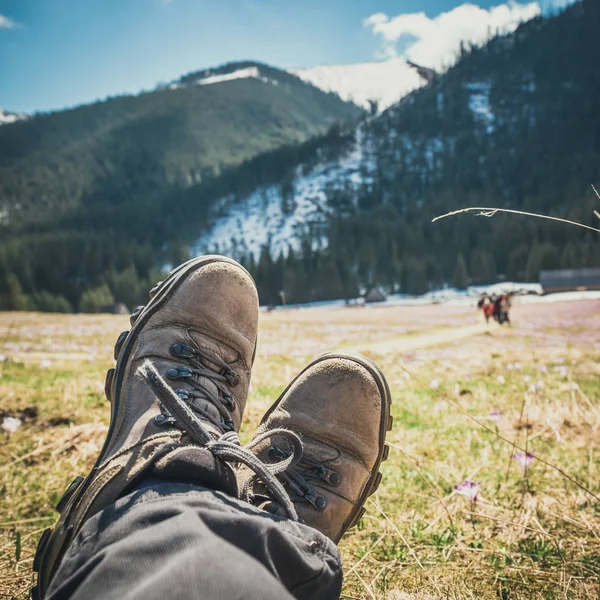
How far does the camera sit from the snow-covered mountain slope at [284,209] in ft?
391

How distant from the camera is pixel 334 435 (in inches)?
63.7

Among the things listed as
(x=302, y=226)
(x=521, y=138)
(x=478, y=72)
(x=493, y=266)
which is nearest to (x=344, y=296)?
(x=493, y=266)

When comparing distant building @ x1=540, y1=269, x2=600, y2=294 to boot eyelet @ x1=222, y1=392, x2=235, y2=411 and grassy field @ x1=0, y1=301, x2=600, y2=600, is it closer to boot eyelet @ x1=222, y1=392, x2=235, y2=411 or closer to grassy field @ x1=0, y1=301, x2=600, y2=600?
grassy field @ x1=0, y1=301, x2=600, y2=600

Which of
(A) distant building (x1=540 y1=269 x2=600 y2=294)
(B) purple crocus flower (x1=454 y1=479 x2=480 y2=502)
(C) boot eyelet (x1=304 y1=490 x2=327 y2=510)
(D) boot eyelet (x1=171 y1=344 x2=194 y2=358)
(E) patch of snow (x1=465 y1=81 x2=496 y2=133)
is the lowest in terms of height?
(A) distant building (x1=540 y1=269 x2=600 y2=294)

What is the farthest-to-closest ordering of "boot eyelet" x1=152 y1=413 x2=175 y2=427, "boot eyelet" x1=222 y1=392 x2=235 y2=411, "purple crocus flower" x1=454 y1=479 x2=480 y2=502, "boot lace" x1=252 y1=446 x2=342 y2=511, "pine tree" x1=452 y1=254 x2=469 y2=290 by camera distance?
"pine tree" x1=452 y1=254 x2=469 y2=290, "boot eyelet" x1=222 y1=392 x2=235 y2=411, "purple crocus flower" x1=454 y1=479 x2=480 y2=502, "boot lace" x1=252 y1=446 x2=342 y2=511, "boot eyelet" x1=152 y1=413 x2=175 y2=427

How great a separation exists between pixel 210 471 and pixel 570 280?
5375 cm

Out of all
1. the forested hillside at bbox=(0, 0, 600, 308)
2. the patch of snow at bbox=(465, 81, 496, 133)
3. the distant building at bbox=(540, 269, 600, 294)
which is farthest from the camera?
the patch of snow at bbox=(465, 81, 496, 133)

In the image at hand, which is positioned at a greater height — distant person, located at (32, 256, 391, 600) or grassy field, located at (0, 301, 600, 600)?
distant person, located at (32, 256, 391, 600)

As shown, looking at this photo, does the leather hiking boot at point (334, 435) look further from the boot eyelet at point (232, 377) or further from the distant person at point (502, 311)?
the distant person at point (502, 311)

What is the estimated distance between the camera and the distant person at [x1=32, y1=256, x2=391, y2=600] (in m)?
0.81

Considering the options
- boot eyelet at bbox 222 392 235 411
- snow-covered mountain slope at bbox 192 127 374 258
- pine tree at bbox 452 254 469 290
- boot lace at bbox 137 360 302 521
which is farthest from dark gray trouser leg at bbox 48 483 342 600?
snow-covered mountain slope at bbox 192 127 374 258

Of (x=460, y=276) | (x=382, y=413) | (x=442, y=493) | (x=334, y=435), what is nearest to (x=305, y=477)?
(x=334, y=435)

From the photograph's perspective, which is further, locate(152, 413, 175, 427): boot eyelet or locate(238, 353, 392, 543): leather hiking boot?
locate(238, 353, 392, 543): leather hiking boot

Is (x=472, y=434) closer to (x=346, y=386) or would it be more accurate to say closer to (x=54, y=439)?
(x=346, y=386)
